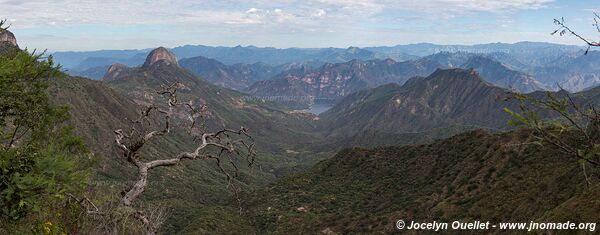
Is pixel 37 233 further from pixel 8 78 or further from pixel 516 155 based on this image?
pixel 516 155

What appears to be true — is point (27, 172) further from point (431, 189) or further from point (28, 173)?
point (431, 189)

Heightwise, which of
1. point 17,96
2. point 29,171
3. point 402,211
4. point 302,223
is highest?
point 17,96

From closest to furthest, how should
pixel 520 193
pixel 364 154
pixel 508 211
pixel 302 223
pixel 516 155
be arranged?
1. pixel 508 211
2. pixel 520 193
3. pixel 516 155
4. pixel 302 223
5. pixel 364 154

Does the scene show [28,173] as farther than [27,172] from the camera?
No

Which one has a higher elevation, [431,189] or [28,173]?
[28,173]

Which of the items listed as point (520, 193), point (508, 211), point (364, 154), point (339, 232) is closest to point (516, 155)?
point (520, 193)

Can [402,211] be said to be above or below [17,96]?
below

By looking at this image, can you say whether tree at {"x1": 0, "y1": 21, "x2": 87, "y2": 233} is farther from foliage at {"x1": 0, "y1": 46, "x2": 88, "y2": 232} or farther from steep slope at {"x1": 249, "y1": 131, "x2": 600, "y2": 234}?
steep slope at {"x1": 249, "y1": 131, "x2": 600, "y2": 234}

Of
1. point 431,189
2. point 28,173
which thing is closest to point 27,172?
point 28,173

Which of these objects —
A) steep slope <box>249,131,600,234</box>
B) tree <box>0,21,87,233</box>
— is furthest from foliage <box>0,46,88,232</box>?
steep slope <box>249,131,600,234</box>
